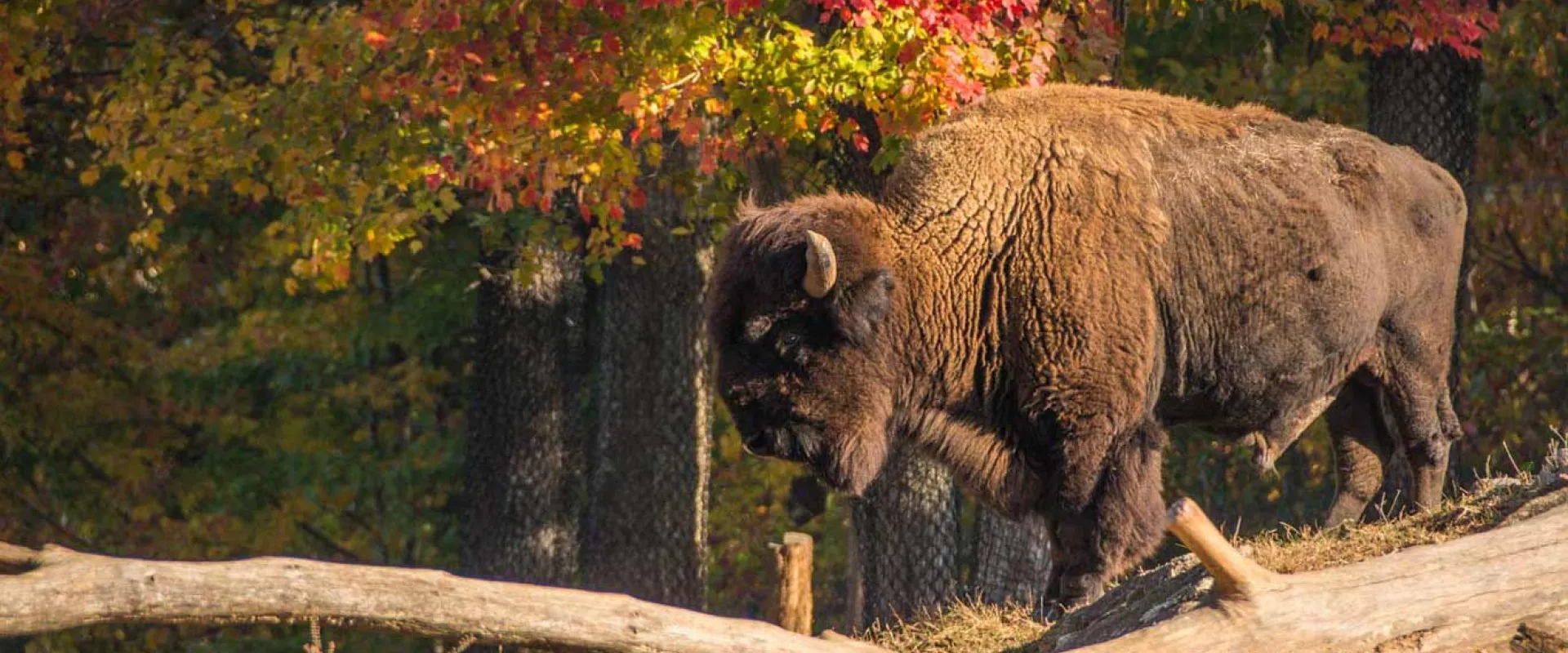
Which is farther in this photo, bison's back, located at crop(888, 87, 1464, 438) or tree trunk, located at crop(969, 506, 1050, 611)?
tree trunk, located at crop(969, 506, 1050, 611)

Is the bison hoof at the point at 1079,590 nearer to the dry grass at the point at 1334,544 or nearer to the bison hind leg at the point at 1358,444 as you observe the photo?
the dry grass at the point at 1334,544

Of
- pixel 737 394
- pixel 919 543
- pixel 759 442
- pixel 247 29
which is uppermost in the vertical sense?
pixel 247 29

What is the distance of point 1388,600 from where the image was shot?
655cm

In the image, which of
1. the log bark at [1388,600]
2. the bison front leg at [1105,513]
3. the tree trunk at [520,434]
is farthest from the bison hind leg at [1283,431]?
the tree trunk at [520,434]

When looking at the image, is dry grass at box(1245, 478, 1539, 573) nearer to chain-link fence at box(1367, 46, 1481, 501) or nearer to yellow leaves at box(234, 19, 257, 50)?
chain-link fence at box(1367, 46, 1481, 501)

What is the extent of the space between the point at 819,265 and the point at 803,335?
1.19ft

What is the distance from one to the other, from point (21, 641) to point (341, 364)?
5.33m

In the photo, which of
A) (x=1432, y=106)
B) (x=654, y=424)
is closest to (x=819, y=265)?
(x=1432, y=106)

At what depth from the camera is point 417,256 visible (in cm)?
1727

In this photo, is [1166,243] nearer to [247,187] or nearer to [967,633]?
[967,633]

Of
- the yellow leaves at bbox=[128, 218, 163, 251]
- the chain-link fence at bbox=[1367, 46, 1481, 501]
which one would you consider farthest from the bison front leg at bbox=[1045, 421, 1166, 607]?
the yellow leaves at bbox=[128, 218, 163, 251]

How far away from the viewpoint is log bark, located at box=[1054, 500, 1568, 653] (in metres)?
6.25

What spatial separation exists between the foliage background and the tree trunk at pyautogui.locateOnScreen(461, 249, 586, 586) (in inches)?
26.0

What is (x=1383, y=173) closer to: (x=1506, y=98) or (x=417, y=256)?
(x=1506, y=98)
